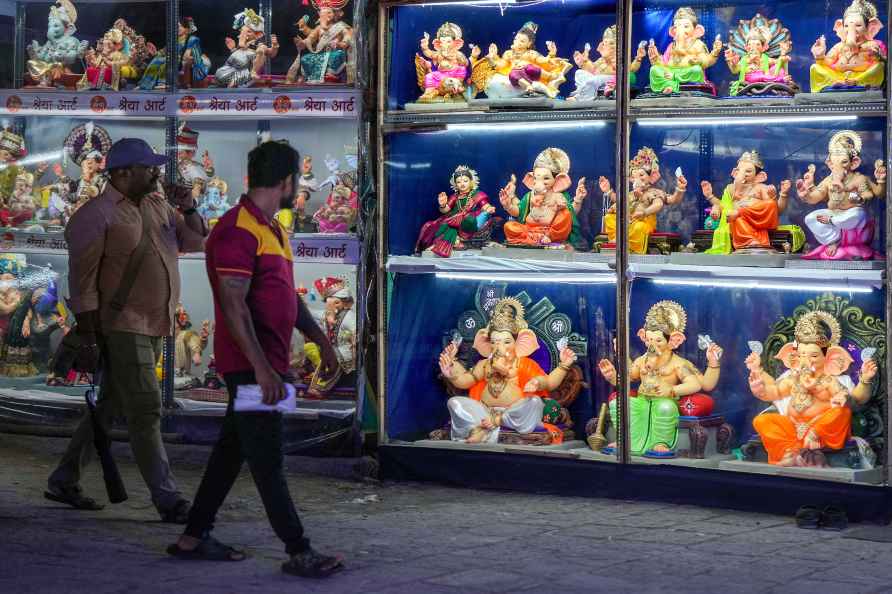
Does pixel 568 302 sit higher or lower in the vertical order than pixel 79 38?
lower

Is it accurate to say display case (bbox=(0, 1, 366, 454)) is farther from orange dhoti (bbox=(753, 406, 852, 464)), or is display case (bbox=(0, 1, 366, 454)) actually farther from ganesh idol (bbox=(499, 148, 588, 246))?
orange dhoti (bbox=(753, 406, 852, 464))

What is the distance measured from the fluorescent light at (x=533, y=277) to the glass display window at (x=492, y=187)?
0.16m

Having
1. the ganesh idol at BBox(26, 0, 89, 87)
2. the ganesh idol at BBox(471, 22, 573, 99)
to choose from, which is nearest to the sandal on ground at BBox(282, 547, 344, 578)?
the ganesh idol at BBox(471, 22, 573, 99)

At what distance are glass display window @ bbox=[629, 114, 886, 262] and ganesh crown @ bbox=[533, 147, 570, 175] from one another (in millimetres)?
451

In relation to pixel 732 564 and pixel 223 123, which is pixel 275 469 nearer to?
pixel 732 564

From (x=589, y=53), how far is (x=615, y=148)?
27.9 inches

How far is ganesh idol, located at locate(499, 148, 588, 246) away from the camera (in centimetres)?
837

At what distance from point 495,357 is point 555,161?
126 centimetres

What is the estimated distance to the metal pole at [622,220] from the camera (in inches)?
313

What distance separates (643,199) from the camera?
8094 mm

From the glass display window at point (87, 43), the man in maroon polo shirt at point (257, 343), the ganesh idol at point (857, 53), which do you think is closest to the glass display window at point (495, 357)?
the ganesh idol at point (857, 53)

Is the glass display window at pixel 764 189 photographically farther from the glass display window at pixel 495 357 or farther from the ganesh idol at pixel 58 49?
the ganesh idol at pixel 58 49

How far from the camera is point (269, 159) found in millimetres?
5984

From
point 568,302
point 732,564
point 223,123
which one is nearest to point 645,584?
point 732,564
